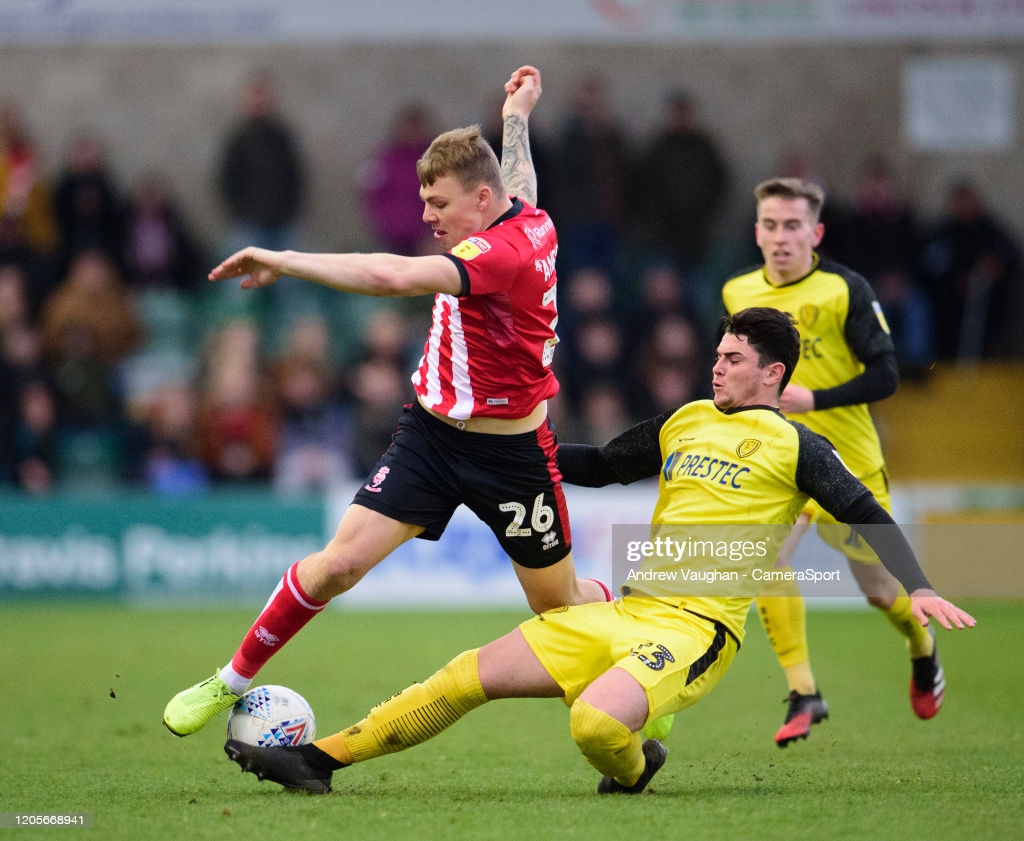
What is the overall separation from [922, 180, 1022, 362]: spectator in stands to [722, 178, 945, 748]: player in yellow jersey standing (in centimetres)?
815

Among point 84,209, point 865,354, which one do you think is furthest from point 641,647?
point 84,209

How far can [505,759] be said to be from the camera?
19.4 ft

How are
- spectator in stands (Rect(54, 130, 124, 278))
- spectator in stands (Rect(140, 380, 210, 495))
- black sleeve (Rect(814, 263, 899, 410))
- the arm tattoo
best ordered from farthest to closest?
spectator in stands (Rect(54, 130, 124, 278))
spectator in stands (Rect(140, 380, 210, 495))
black sleeve (Rect(814, 263, 899, 410))
the arm tattoo

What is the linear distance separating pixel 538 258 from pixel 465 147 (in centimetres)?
48

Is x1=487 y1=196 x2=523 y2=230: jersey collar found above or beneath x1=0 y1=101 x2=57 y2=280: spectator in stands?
above


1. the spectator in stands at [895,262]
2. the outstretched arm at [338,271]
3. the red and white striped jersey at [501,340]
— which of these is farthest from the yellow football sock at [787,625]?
the spectator in stands at [895,262]

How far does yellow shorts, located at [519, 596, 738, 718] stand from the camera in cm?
479

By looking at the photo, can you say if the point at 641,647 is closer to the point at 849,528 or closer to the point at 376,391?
the point at 849,528

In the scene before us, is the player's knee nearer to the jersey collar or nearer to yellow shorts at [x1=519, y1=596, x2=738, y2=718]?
yellow shorts at [x1=519, y1=596, x2=738, y2=718]

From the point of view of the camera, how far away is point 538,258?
17.2 feet

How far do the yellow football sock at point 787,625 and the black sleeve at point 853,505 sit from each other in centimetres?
167

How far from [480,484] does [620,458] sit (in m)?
0.53

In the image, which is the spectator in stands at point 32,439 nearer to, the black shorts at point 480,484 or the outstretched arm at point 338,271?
the black shorts at point 480,484

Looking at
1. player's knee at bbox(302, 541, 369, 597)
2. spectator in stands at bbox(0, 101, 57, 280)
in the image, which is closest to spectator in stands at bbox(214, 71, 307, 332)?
spectator in stands at bbox(0, 101, 57, 280)
